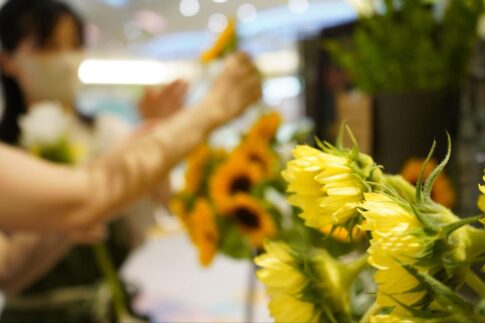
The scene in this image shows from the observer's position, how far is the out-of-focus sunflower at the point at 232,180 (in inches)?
22.2

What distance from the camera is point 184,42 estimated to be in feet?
9.74

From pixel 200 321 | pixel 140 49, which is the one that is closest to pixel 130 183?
pixel 200 321

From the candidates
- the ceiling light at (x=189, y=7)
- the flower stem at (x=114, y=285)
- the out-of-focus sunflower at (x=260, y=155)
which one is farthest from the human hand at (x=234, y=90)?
the ceiling light at (x=189, y=7)

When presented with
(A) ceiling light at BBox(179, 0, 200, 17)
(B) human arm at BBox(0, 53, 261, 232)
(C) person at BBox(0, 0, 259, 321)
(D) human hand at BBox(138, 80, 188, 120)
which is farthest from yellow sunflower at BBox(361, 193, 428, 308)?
(A) ceiling light at BBox(179, 0, 200, 17)

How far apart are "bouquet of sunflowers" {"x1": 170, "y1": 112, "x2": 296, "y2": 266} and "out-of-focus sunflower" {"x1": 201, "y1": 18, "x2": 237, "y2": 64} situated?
84 mm

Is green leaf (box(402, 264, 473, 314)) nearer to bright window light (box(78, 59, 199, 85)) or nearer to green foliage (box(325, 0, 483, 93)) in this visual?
green foliage (box(325, 0, 483, 93))

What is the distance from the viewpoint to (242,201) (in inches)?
21.7

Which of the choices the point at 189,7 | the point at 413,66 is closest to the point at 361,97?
the point at 413,66

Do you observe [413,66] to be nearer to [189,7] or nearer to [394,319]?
[394,319]

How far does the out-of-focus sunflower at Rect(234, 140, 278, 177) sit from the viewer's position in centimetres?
56

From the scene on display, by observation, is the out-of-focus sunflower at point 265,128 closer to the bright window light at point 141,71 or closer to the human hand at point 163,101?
the human hand at point 163,101

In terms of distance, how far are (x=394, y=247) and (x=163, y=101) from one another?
0.88m

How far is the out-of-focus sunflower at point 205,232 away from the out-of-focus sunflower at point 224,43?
157mm

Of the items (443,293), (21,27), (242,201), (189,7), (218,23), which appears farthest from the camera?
(189,7)
